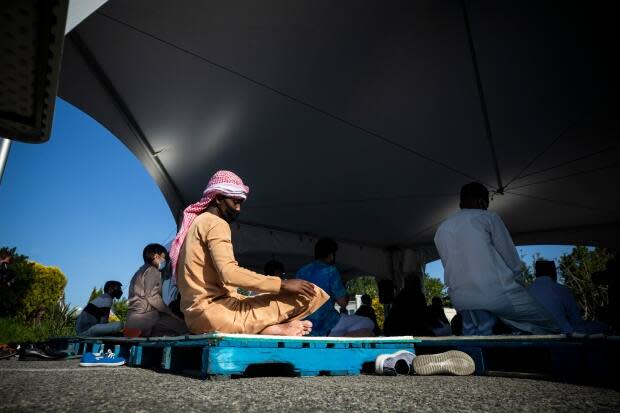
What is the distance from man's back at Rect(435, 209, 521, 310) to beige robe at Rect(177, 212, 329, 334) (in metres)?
1.42

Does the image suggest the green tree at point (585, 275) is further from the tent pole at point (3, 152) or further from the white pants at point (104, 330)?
the tent pole at point (3, 152)

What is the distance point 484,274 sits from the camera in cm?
292

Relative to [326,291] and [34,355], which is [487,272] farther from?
[34,355]

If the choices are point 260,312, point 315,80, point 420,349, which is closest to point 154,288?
point 260,312

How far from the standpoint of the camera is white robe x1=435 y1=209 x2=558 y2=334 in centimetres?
279

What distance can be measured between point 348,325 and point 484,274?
1.55 m

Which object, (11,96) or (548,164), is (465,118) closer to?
(548,164)

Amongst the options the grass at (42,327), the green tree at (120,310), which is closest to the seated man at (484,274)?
the grass at (42,327)

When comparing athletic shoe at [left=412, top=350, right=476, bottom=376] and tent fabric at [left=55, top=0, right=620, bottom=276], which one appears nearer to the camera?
athletic shoe at [left=412, top=350, right=476, bottom=376]

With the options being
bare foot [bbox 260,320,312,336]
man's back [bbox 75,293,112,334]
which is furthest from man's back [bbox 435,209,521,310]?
man's back [bbox 75,293,112,334]

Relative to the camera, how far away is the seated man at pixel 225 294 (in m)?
2.22

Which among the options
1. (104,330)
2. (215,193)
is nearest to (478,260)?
(215,193)

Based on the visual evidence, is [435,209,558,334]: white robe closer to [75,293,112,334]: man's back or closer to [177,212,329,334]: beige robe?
[177,212,329,334]: beige robe

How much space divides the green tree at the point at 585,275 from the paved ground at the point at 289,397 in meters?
20.4
